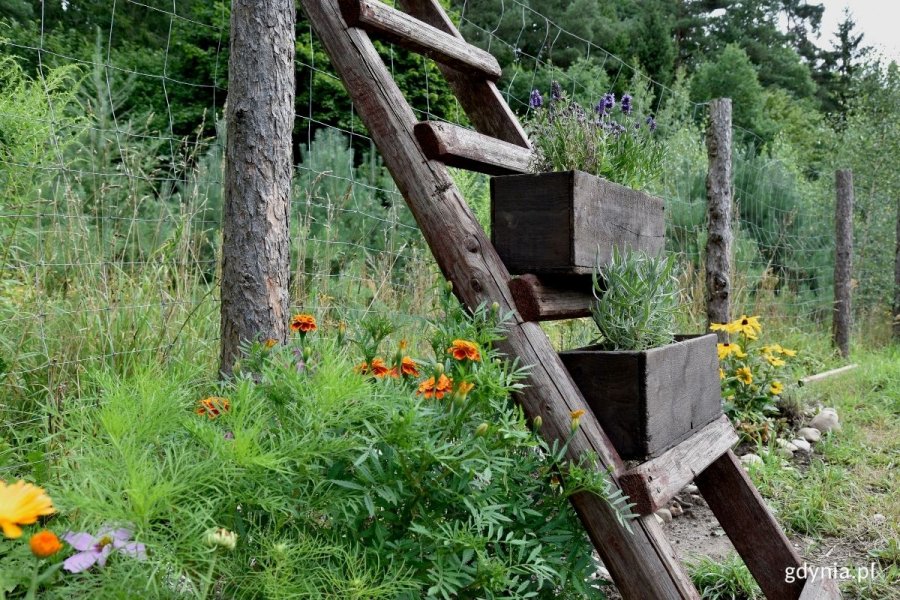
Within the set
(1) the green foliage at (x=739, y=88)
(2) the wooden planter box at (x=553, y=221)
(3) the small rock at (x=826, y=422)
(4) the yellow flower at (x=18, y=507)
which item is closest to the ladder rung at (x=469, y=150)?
(2) the wooden planter box at (x=553, y=221)

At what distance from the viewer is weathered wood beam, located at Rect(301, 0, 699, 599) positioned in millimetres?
1602

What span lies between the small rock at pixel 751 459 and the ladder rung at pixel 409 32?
2.20 metres

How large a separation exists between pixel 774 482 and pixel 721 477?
1.03 meters

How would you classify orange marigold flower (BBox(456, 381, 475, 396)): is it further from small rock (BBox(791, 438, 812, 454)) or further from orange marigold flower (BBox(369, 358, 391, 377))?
small rock (BBox(791, 438, 812, 454))

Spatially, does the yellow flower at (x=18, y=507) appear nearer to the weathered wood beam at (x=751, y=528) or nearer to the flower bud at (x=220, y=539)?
the flower bud at (x=220, y=539)

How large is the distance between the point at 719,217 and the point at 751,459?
1.56m

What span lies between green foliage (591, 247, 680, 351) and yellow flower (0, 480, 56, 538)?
1306 mm

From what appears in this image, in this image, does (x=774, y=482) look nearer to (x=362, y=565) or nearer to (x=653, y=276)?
(x=653, y=276)

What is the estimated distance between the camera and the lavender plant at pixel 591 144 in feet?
6.31

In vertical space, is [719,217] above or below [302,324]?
above

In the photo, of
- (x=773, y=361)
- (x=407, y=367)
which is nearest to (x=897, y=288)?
(x=773, y=361)

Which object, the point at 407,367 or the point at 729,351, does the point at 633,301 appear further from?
the point at 729,351

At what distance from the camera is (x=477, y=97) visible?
236cm

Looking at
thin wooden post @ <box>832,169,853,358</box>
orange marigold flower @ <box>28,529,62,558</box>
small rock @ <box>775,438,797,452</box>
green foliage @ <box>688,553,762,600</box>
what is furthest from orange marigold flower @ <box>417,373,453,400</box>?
thin wooden post @ <box>832,169,853,358</box>
